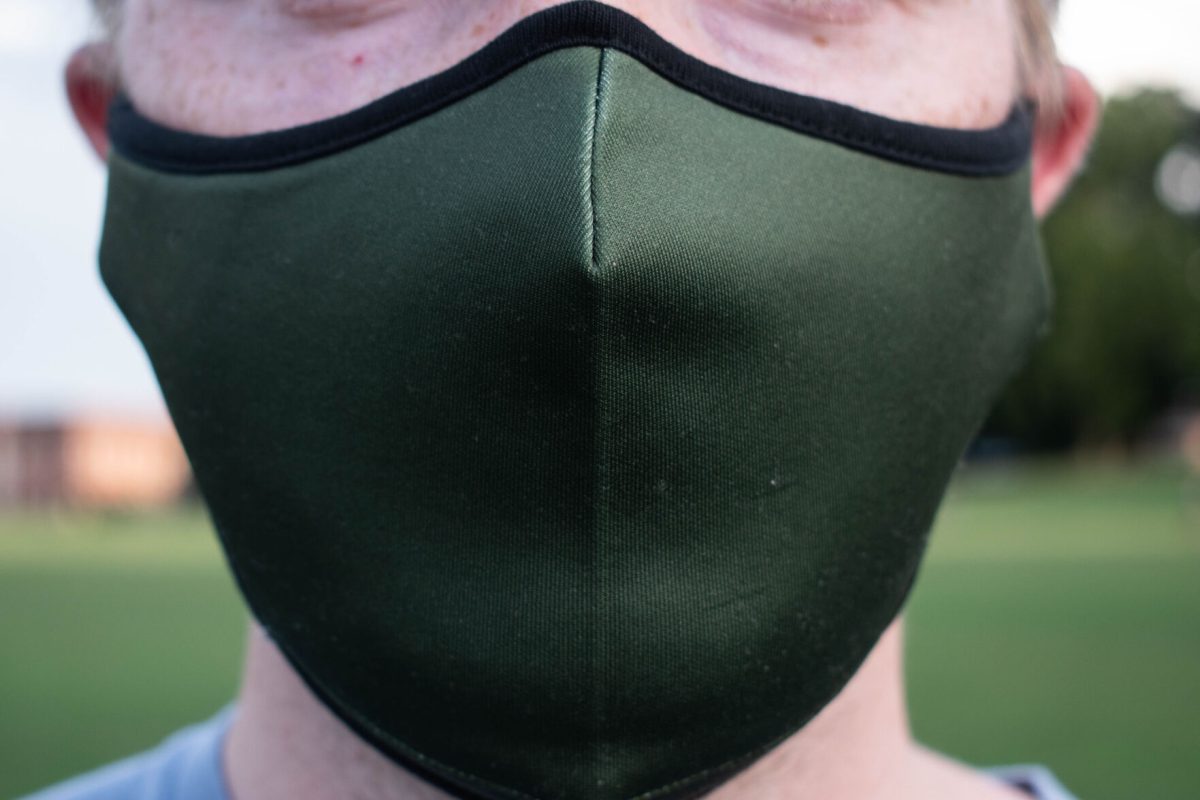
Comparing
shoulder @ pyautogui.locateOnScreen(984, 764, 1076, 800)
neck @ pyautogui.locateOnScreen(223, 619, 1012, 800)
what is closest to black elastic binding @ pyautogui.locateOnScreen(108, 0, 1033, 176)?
neck @ pyautogui.locateOnScreen(223, 619, 1012, 800)

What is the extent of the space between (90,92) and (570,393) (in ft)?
2.84

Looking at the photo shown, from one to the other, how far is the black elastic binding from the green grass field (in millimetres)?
5133

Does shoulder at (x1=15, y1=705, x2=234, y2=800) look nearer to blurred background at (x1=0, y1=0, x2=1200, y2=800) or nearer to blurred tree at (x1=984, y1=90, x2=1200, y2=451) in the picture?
blurred background at (x1=0, y1=0, x2=1200, y2=800)

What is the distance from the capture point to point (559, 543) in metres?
1.09

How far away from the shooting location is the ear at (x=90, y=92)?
1.53 m

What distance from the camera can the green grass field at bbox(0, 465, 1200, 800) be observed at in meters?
6.57

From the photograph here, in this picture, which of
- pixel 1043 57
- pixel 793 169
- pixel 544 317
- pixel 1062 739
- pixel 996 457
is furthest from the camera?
pixel 996 457

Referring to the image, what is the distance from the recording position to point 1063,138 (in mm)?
1597

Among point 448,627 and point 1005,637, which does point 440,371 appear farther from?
point 1005,637

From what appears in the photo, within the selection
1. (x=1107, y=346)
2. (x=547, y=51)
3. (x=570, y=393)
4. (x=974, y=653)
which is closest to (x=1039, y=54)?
(x=547, y=51)

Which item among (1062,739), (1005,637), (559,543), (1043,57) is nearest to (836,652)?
(559,543)

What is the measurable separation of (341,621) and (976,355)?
697 mm

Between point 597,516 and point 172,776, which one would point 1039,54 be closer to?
point 597,516

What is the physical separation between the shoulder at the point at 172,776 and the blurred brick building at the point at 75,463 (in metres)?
41.7
